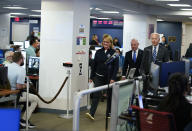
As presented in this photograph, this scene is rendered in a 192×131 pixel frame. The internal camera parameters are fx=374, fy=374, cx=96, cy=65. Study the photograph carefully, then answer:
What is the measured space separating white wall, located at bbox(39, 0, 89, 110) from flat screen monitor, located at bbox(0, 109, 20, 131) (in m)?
5.61

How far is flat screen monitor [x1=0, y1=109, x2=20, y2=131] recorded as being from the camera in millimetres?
2312

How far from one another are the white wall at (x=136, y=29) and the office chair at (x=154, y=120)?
1019cm

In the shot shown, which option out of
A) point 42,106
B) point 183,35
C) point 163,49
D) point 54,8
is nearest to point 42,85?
point 42,106

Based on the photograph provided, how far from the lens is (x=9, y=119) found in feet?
7.64

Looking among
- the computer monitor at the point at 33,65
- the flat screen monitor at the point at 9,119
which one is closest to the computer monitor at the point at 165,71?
the flat screen monitor at the point at 9,119

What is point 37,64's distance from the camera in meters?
8.56

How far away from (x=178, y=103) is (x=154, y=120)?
0.31 meters

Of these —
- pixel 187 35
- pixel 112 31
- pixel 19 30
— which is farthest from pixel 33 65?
pixel 19 30

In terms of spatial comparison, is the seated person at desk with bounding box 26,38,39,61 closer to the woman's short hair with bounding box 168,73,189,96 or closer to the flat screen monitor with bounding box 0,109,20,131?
the woman's short hair with bounding box 168,73,189,96

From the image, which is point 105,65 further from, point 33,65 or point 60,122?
point 33,65

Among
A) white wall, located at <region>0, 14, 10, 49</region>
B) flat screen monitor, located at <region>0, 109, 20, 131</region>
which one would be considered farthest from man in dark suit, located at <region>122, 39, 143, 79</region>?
white wall, located at <region>0, 14, 10, 49</region>

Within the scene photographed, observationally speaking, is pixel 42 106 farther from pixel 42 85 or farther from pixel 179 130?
pixel 179 130

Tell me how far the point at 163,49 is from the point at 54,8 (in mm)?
2586

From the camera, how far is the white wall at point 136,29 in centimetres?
1369
